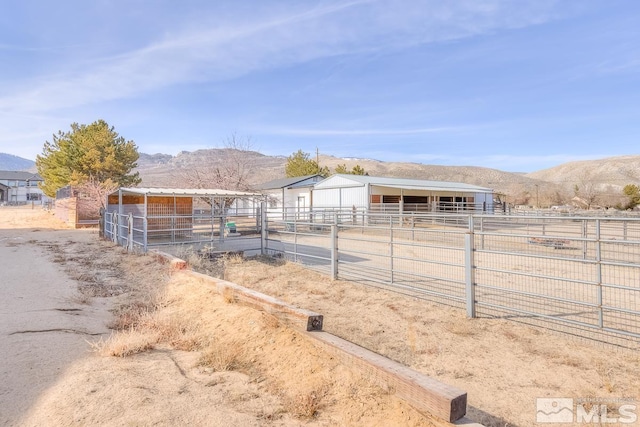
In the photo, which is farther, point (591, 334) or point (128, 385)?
point (591, 334)

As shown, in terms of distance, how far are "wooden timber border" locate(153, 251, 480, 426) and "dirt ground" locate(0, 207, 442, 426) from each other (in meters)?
0.08

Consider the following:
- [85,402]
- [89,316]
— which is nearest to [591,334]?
[85,402]

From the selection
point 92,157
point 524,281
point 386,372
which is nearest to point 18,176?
point 92,157

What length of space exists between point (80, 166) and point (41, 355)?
29.1 meters

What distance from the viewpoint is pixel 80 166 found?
28219 mm

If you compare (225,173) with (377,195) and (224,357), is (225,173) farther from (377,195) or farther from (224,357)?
(224,357)

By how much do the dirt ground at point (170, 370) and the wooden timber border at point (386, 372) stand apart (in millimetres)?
81

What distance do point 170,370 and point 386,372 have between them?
7.09ft

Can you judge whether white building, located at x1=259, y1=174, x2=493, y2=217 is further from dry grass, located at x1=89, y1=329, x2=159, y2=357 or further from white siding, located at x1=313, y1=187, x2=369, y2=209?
dry grass, located at x1=89, y1=329, x2=159, y2=357

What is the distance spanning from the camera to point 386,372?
3.14m

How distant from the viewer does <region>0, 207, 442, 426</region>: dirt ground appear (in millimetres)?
2918

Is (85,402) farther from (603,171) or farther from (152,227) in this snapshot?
(603,171)

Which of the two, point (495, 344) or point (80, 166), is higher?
point (80, 166)

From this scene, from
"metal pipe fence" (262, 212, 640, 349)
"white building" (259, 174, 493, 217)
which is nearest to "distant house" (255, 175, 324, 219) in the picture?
"white building" (259, 174, 493, 217)
